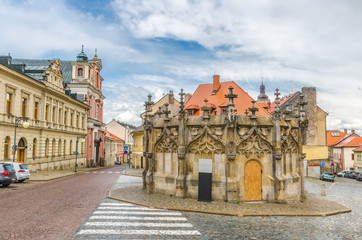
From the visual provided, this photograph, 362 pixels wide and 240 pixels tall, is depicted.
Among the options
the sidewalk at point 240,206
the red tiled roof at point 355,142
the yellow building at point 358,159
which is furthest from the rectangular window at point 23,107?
the red tiled roof at point 355,142

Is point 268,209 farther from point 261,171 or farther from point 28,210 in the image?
point 28,210

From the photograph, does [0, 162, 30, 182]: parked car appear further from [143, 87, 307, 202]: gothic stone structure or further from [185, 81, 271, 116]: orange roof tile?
[185, 81, 271, 116]: orange roof tile

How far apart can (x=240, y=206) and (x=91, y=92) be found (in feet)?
156

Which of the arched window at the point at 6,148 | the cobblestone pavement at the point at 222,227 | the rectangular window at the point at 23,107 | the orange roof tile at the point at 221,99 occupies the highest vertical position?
the orange roof tile at the point at 221,99

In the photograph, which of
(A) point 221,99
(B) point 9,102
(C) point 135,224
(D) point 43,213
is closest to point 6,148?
(B) point 9,102

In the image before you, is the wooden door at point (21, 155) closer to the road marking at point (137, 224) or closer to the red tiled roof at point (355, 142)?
the road marking at point (137, 224)

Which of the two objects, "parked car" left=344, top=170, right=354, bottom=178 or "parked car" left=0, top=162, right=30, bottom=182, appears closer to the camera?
"parked car" left=0, top=162, right=30, bottom=182

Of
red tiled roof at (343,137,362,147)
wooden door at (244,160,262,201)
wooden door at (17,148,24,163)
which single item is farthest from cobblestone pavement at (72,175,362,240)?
red tiled roof at (343,137,362,147)

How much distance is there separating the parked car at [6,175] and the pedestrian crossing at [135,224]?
10.4 m

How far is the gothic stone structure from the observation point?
15.6 metres

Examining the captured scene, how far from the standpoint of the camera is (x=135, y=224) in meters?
11.2

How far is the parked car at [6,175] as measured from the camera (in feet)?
65.9

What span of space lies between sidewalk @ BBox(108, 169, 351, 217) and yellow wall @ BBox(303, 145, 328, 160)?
35817mm

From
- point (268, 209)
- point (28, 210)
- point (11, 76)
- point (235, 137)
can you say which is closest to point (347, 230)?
point (268, 209)
